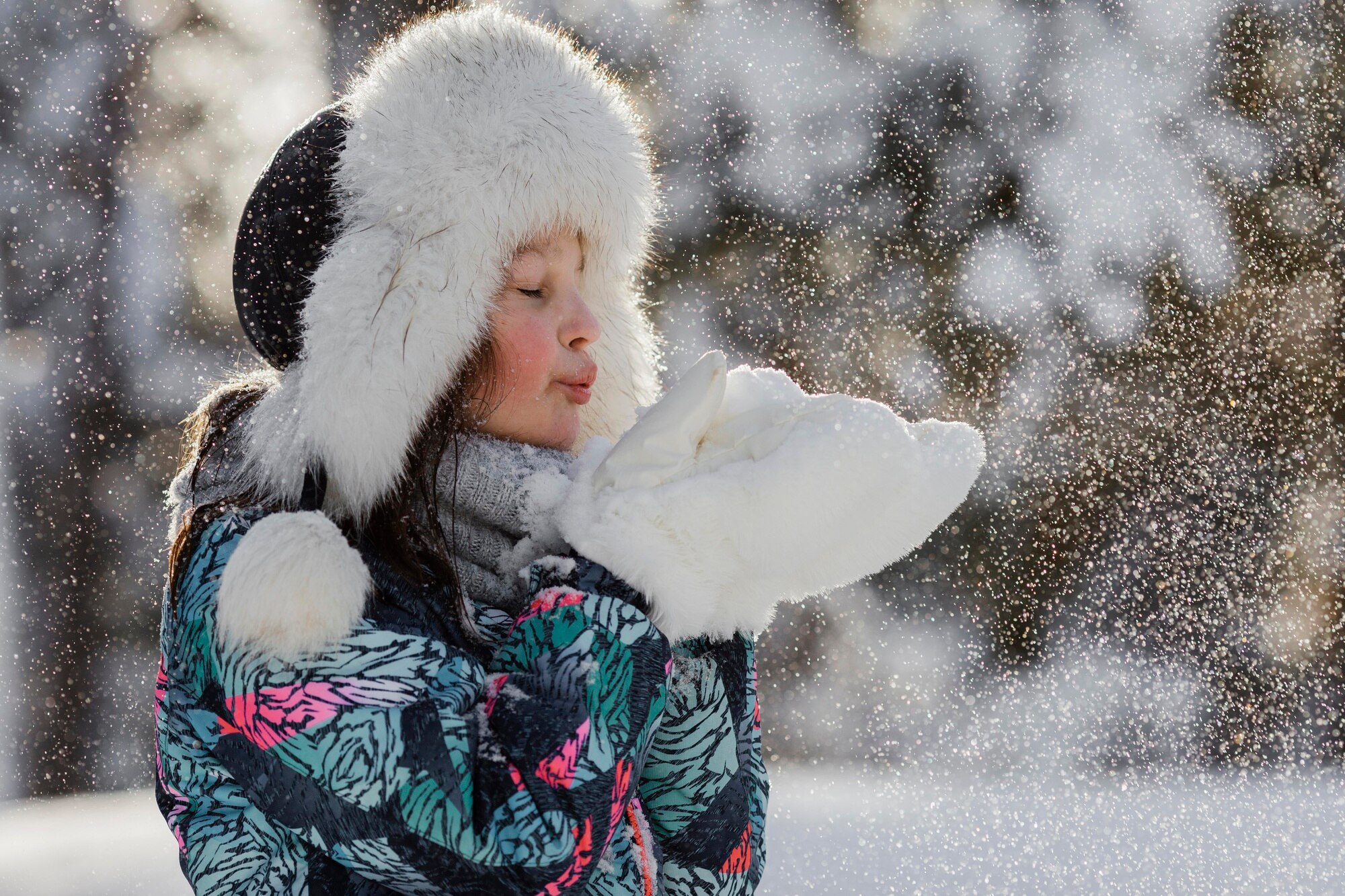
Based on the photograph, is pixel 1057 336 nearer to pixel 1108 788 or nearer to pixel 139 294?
pixel 1108 788

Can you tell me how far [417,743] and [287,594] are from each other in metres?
0.13

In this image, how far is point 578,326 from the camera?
91cm

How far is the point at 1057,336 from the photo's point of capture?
4.57m

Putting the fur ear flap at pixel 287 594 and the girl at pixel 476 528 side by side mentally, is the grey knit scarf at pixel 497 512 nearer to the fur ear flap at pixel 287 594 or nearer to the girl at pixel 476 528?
the girl at pixel 476 528

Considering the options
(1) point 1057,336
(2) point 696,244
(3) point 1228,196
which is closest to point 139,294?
(2) point 696,244

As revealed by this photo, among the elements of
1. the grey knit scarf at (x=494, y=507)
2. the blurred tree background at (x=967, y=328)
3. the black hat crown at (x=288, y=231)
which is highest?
the blurred tree background at (x=967, y=328)

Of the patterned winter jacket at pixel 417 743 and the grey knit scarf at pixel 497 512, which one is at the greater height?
the grey knit scarf at pixel 497 512

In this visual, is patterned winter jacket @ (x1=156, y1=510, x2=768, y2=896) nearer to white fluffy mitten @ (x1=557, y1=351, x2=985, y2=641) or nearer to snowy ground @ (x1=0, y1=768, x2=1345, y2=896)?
white fluffy mitten @ (x1=557, y1=351, x2=985, y2=641)

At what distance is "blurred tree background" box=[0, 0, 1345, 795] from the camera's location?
14.4 feet

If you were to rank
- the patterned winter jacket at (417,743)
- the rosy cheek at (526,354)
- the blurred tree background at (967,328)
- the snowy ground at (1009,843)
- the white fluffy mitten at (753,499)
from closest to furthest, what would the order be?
the patterned winter jacket at (417,743) → the white fluffy mitten at (753,499) → the rosy cheek at (526,354) → the snowy ground at (1009,843) → the blurred tree background at (967,328)

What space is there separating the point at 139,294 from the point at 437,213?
13.8 feet

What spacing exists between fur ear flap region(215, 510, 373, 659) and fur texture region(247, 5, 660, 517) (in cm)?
12

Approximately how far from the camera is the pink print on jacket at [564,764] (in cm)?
68

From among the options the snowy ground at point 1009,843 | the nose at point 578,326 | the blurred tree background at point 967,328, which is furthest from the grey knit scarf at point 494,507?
the blurred tree background at point 967,328
